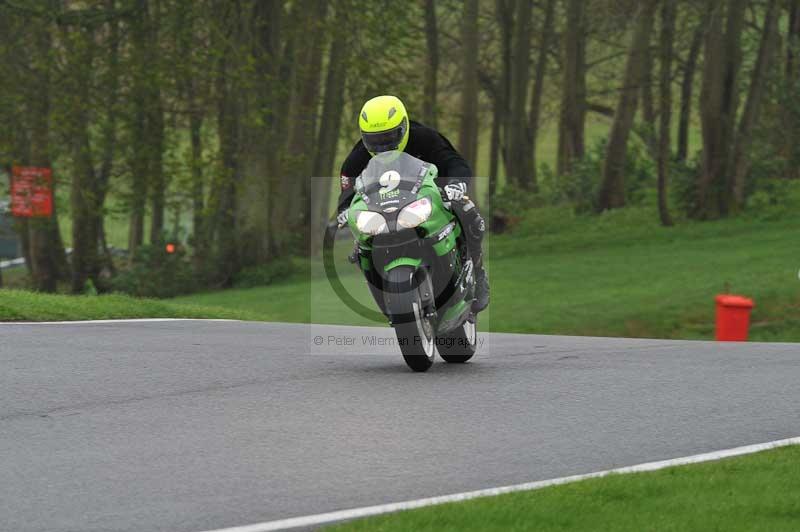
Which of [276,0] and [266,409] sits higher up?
[276,0]

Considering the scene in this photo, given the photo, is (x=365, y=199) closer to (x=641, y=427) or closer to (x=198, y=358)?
(x=198, y=358)

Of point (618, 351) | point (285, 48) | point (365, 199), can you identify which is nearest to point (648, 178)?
point (285, 48)

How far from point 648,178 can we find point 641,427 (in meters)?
32.6

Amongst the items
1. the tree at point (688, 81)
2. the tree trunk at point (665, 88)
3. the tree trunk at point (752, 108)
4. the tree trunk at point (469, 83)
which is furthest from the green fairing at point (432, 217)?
the tree at point (688, 81)

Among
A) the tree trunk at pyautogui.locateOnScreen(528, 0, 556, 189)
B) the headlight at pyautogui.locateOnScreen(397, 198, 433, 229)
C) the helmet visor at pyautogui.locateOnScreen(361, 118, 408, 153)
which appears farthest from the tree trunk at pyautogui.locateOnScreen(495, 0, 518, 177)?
the headlight at pyautogui.locateOnScreen(397, 198, 433, 229)

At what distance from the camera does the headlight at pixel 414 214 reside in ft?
29.9

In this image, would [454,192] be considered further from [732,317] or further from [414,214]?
[732,317]

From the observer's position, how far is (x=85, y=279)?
35.2 metres

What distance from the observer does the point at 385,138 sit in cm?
934

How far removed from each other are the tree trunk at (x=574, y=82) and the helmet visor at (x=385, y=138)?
29.6 m

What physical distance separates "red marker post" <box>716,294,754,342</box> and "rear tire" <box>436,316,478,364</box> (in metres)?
6.07

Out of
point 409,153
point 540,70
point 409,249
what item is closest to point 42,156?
point 540,70

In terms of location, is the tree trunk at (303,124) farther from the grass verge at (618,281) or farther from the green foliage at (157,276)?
the green foliage at (157,276)

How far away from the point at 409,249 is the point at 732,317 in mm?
7561
